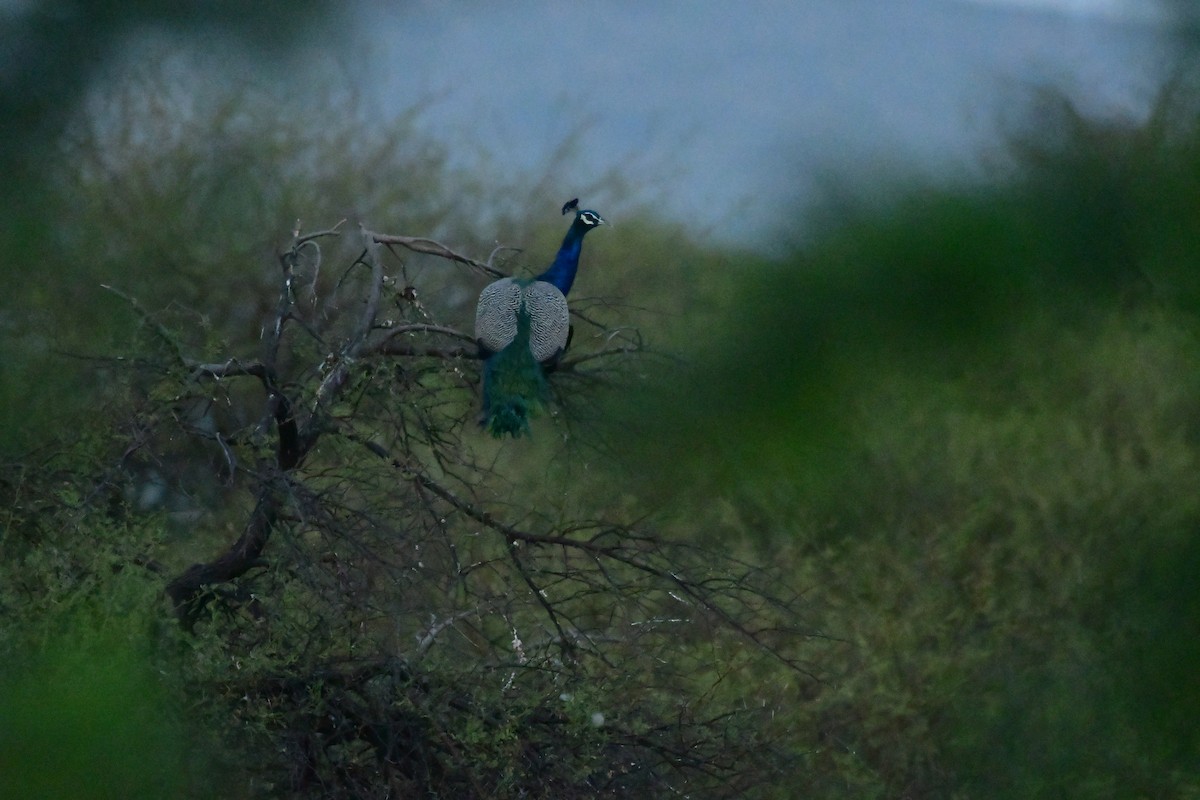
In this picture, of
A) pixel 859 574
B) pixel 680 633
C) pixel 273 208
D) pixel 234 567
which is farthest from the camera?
pixel 273 208

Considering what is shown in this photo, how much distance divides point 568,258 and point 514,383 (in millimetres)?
716

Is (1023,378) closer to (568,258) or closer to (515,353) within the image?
(515,353)

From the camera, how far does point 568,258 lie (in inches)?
106

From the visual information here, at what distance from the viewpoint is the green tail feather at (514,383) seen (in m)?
2.00

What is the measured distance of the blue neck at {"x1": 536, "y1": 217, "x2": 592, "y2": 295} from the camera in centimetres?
259

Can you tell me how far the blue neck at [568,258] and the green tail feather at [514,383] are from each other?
0.53m

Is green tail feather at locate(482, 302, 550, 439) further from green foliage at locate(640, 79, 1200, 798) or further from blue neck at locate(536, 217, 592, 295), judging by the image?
green foliage at locate(640, 79, 1200, 798)

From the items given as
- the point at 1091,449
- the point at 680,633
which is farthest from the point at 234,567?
the point at 1091,449

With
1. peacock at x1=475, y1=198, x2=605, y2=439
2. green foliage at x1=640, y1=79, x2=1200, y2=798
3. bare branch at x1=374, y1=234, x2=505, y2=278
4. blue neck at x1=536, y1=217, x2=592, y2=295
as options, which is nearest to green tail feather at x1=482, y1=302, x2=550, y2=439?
peacock at x1=475, y1=198, x2=605, y2=439

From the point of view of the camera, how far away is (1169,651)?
17.1 inches

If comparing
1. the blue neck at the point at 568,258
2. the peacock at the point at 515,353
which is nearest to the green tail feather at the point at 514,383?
the peacock at the point at 515,353

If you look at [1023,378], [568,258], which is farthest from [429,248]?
[1023,378]

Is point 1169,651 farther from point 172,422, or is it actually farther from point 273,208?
point 273,208

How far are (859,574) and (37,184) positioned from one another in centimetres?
310
